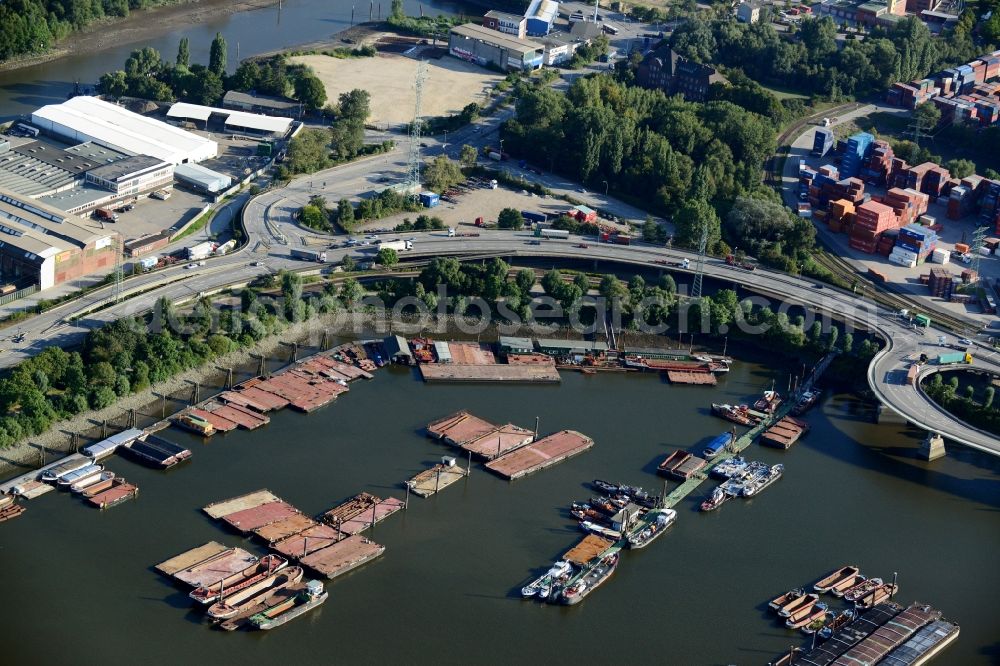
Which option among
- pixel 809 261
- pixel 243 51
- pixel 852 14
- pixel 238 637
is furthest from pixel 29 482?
pixel 852 14

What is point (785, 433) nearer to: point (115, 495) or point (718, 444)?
point (718, 444)

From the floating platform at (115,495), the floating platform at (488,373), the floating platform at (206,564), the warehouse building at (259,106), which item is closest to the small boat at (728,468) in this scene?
the floating platform at (488,373)

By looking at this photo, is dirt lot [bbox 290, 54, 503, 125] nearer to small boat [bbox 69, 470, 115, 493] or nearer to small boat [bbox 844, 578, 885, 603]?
small boat [bbox 69, 470, 115, 493]

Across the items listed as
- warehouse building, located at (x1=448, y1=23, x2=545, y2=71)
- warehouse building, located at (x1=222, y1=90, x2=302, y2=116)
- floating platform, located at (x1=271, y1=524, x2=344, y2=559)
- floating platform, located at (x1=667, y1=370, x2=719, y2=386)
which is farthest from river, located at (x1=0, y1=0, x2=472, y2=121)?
floating platform, located at (x1=271, y1=524, x2=344, y2=559)

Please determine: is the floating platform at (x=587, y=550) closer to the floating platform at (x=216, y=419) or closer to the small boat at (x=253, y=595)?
the small boat at (x=253, y=595)

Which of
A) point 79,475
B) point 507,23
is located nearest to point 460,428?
point 79,475

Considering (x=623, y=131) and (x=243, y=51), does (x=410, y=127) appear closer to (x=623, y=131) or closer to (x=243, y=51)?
(x=623, y=131)
